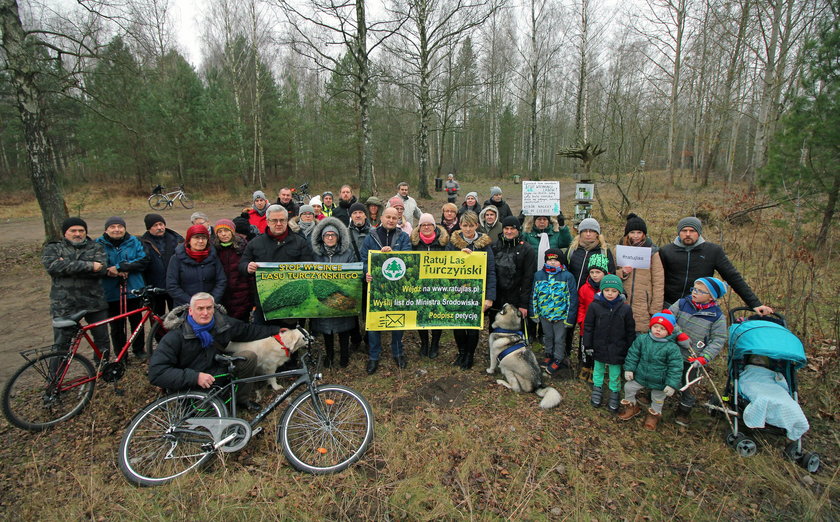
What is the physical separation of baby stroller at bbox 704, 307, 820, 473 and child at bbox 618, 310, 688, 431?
45cm

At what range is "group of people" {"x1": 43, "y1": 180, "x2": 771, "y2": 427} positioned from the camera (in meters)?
4.00

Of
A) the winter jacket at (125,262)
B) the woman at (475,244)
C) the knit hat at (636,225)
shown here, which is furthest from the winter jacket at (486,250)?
the winter jacket at (125,262)

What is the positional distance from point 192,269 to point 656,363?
5375mm

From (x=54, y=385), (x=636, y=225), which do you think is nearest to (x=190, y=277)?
(x=54, y=385)

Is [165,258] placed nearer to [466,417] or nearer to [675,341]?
[466,417]

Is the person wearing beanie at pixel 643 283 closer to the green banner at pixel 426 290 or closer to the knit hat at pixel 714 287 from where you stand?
the knit hat at pixel 714 287

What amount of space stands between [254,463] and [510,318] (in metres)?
3.28

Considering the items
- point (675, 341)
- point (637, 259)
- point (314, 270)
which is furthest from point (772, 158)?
point (314, 270)

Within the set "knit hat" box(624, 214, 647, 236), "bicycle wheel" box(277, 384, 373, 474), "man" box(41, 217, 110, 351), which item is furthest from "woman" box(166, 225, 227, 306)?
"knit hat" box(624, 214, 647, 236)

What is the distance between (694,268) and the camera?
14.7 ft

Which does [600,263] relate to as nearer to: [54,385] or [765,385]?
[765,385]

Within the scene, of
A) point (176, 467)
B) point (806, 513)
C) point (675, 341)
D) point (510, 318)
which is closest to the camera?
point (806, 513)

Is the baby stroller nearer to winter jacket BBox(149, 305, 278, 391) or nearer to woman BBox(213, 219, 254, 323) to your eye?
winter jacket BBox(149, 305, 278, 391)

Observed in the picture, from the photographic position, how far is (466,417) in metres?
4.32
